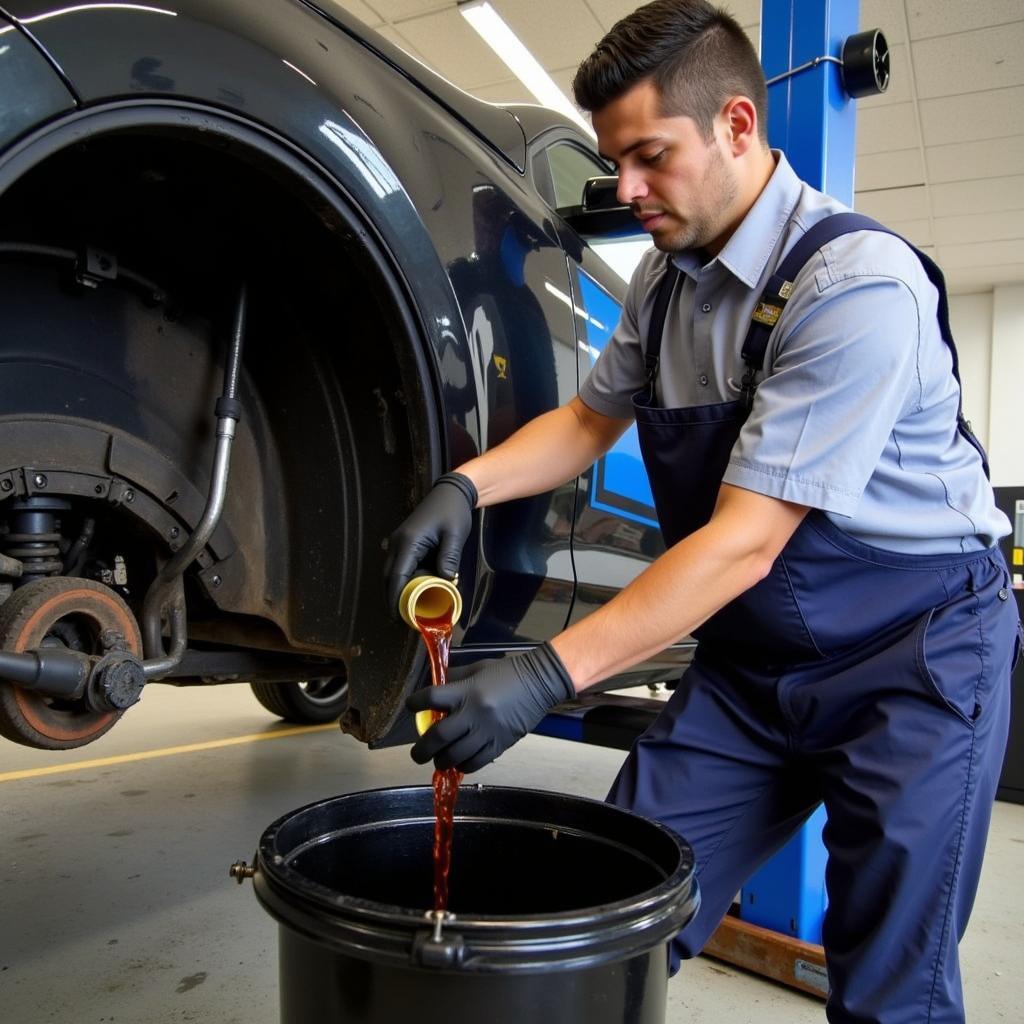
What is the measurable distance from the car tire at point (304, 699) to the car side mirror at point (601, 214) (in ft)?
6.06

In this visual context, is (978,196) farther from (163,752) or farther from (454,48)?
(163,752)

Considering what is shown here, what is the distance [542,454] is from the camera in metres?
1.32

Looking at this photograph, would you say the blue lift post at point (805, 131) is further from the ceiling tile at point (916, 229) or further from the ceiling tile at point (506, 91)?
the ceiling tile at point (916, 229)

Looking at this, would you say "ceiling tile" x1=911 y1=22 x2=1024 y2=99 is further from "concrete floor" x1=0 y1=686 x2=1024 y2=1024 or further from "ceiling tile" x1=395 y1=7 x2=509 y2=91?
"concrete floor" x1=0 y1=686 x2=1024 y2=1024

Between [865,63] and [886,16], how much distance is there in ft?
10.2

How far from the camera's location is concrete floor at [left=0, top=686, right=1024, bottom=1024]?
1.42m

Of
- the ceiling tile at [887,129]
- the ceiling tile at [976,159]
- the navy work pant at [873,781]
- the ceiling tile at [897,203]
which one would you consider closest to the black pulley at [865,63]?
the navy work pant at [873,781]

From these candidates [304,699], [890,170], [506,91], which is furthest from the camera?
[890,170]

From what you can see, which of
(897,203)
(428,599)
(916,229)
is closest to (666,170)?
(428,599)

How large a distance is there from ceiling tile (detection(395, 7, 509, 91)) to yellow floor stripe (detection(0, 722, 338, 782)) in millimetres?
2872

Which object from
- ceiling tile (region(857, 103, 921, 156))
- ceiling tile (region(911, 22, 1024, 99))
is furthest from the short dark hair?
ceiling tile (region(857, 103, 921, 156))

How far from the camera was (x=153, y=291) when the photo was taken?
1.18 meters

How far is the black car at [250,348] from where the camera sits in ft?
3.23

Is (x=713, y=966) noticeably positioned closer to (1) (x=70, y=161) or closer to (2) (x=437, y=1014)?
(2) (x=437, y=1014)
